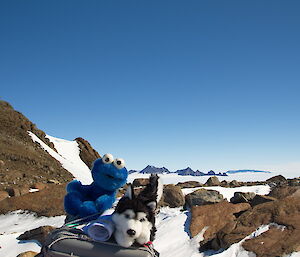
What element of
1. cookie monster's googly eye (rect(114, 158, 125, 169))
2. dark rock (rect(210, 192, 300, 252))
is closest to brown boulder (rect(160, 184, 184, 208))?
dark rock (rect(210, 192, 300, 252))

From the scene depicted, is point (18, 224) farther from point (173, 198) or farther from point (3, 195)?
point (173, 198)

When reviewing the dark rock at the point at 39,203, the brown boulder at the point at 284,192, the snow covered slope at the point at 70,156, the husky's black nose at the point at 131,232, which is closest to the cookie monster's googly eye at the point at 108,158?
the husky's black nose at the point at 131,232

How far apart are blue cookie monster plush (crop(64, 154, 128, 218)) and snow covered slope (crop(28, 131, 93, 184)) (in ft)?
62.3

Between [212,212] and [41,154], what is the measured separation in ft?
66.2

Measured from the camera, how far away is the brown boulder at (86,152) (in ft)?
108

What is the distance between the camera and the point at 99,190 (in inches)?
162

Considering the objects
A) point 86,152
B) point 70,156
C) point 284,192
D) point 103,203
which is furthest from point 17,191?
point 86,152

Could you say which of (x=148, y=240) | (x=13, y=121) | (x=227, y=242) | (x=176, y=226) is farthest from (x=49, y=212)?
(x=13, y=121)

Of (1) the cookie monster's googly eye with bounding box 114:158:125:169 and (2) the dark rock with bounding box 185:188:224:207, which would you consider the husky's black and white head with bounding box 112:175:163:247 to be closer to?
(1) the cookie monster's googly eye with bounding box 114:158:125:169

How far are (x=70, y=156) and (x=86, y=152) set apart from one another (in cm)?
355

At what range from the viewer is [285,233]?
5.38 metres

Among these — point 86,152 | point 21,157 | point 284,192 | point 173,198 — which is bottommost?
point 173,198

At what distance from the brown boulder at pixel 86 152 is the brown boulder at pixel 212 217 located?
995 inches

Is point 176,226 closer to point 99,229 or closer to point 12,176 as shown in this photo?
point 99,229
